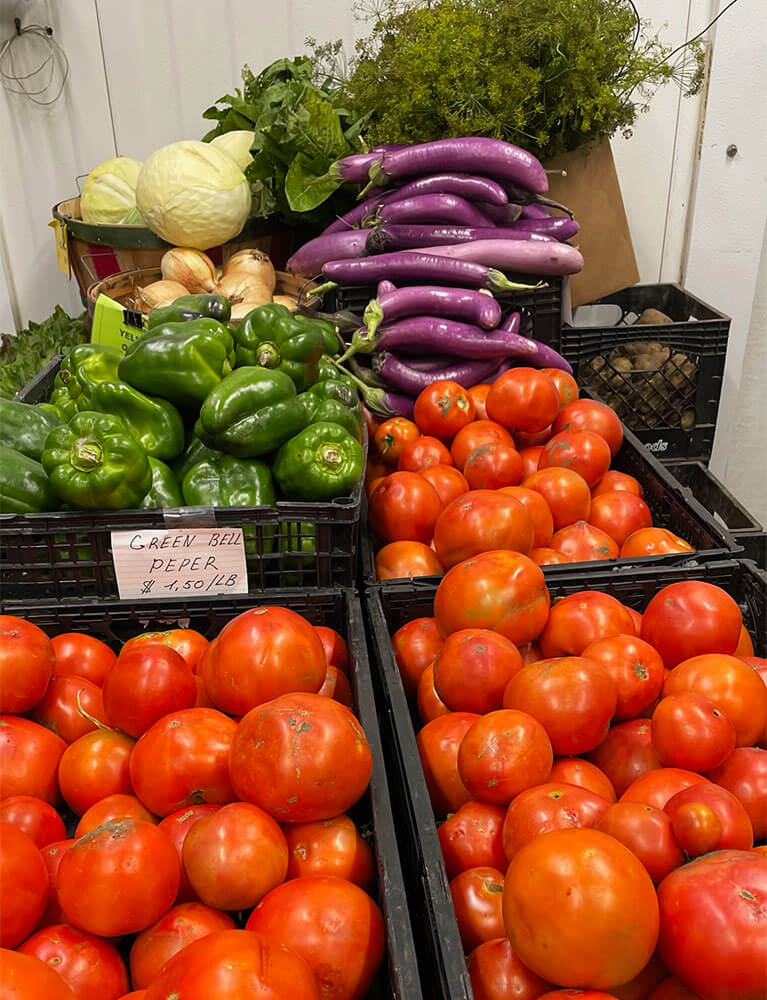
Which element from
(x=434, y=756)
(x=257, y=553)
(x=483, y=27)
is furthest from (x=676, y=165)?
(x=434, y=756)

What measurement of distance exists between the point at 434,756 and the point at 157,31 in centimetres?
331

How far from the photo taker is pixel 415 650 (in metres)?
1.33

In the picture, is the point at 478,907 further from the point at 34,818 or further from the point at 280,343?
the point at 280,343

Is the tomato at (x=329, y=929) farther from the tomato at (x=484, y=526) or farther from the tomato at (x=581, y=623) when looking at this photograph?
the tomato at (x=484, y=526)

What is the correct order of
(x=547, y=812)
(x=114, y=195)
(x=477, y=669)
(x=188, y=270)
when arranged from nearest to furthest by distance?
1. (x=547, y=812)
2. (x=477, y=669)
3. (x=188, y=270)
4. (x=114, y=195)

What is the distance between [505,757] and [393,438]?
3.51ft

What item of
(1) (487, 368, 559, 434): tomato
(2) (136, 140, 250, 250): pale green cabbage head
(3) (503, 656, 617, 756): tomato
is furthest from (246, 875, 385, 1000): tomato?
(2) (136, 140, 250, 250): pale green cabbage head

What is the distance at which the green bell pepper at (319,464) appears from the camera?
1.43 meters

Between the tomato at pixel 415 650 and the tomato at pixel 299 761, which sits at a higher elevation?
the tomato at pixel 299 761

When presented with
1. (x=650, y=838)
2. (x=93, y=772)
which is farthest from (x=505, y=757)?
(x=93, y=772)

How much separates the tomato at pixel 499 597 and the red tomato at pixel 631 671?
119 mm

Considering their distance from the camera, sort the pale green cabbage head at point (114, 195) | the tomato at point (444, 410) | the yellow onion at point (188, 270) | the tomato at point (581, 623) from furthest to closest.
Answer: the pale green cabbage head at point (114, 195), the yellow onion at point (188, 270), the tomato at point (444, 410), the tomato at point (581, 623)

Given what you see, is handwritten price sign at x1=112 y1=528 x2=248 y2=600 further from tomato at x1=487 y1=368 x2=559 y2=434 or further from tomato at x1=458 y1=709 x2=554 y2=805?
tomato at x1=487 y1=368 x2=559 y2=434

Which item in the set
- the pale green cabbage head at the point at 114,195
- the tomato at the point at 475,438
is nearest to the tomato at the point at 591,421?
the tomato at the point at 475,438
